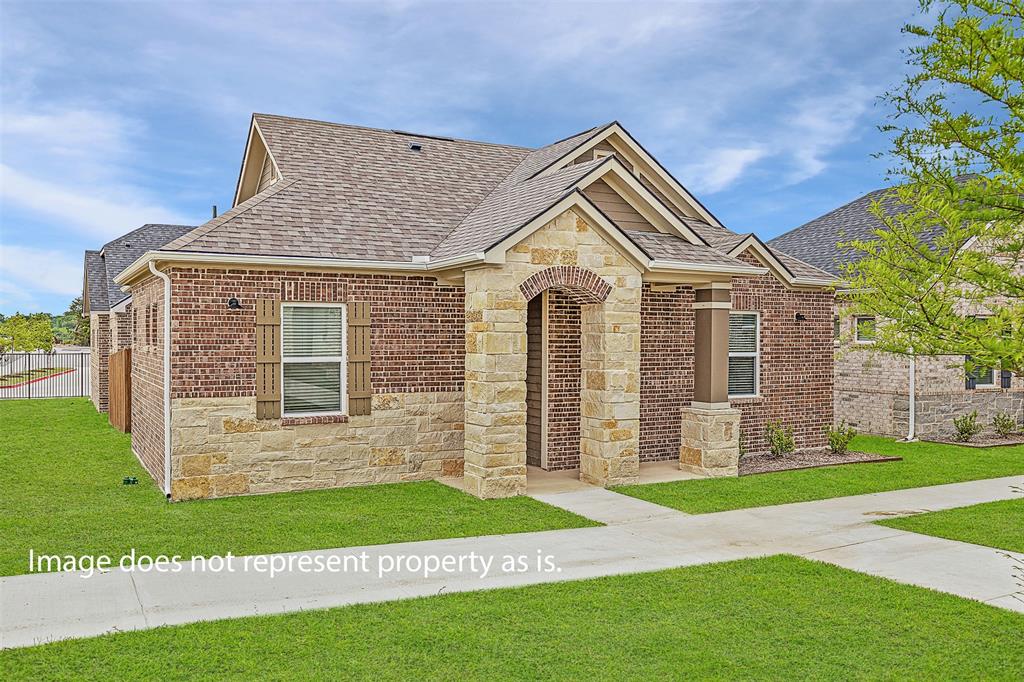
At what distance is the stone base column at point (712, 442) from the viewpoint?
13.6 metres

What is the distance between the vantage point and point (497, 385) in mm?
11578

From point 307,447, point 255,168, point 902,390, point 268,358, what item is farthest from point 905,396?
point 255,168

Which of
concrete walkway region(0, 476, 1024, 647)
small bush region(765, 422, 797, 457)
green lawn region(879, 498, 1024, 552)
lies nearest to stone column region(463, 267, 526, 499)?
concrete walkway region(0, 476, 1024, 647)

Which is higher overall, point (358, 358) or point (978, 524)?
point (358, 358)

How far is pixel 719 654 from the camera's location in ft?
19.9

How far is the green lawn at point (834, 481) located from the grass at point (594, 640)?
403 centimetres

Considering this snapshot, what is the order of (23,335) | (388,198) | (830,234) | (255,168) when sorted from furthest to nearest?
1. (23,335)
2. (830,234)
3. (255,168)
4. (388,198)

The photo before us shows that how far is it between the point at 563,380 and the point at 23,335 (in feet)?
148

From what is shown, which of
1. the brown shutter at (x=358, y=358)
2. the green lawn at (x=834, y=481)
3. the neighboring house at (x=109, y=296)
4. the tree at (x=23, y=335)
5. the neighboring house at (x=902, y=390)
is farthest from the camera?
the tree at (x=23, y=335)

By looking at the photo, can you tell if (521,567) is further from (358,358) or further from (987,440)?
(987,440)

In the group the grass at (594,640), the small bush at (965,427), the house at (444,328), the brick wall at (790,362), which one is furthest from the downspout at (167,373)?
the small bush at (965,427)

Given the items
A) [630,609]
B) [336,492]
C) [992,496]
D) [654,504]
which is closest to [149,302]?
[336,492]

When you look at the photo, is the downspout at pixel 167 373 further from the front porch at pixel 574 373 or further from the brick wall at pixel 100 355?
the brick wall at pixel 100 355

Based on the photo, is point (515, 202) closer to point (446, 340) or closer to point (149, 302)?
point (446, 340)
